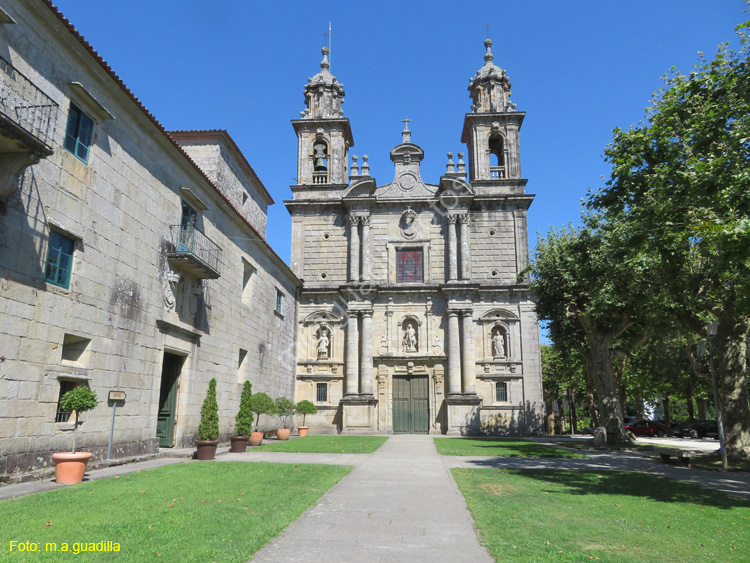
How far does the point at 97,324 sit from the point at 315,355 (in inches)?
796

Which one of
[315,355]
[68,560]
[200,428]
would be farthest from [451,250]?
[68,560]

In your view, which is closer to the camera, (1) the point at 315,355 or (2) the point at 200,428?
→ (2) the point at 200,428

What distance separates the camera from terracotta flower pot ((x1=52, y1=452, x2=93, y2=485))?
9438 mm

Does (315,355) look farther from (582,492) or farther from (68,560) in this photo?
(68,560)

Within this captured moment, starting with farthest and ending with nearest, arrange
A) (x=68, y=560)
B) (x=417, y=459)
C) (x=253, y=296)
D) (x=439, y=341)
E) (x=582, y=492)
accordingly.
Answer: (x=439, y=341), (x=253, y=296), (x=417, y=459), (x=582, y=492), (x=68, y=560)

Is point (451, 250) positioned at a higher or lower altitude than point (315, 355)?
higher

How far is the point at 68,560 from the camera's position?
4.93 meters

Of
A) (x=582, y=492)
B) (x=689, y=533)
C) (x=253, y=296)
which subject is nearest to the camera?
(x=689, y=533)

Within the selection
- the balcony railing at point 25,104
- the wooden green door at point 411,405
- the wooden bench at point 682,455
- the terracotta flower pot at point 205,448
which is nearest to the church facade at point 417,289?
the wooden green door at point 411,405

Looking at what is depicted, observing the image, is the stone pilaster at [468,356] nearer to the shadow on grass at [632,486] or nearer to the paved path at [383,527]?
the shadow on grass at [632,486]

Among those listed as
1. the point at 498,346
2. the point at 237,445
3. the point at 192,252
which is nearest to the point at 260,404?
the point at 237,445

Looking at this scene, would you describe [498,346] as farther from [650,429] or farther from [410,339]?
[650,429]

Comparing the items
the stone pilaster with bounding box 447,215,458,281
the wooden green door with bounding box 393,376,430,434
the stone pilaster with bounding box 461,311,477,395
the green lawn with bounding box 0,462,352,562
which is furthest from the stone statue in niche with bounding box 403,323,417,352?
the green lawn with bounding box 0,462,352,562

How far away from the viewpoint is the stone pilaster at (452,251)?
31.5 m
